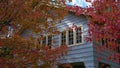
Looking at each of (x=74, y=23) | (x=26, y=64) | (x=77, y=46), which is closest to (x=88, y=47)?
(x=77, y=46)

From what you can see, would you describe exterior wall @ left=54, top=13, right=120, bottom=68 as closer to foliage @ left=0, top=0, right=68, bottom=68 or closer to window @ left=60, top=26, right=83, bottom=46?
window @ left=60, top=26, right=83, bottom=46

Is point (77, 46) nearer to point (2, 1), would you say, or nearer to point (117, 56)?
point (117, 56)

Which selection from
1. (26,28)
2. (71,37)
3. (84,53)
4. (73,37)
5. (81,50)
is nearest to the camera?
(26,28)

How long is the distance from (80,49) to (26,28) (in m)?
7.67

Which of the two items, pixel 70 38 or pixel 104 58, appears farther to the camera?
pixel 70 38

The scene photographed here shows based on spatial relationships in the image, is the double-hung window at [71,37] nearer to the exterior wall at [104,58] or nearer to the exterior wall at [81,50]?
the exterior wall at [81,50]

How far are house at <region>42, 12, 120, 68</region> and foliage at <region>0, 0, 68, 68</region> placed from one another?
5.20 metres

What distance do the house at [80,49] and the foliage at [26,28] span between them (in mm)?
5201

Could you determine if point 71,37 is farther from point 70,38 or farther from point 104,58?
point 104,58

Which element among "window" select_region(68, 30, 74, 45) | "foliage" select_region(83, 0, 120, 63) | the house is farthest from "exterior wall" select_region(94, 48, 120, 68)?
"foliage" select_region(83, 0, 120, 63)

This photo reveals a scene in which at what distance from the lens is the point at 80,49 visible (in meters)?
18.5

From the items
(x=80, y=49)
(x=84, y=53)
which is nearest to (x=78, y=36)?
(x=80, y=49)

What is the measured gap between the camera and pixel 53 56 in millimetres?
12430

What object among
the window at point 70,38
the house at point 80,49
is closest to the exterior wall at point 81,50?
the house at point 80,49
